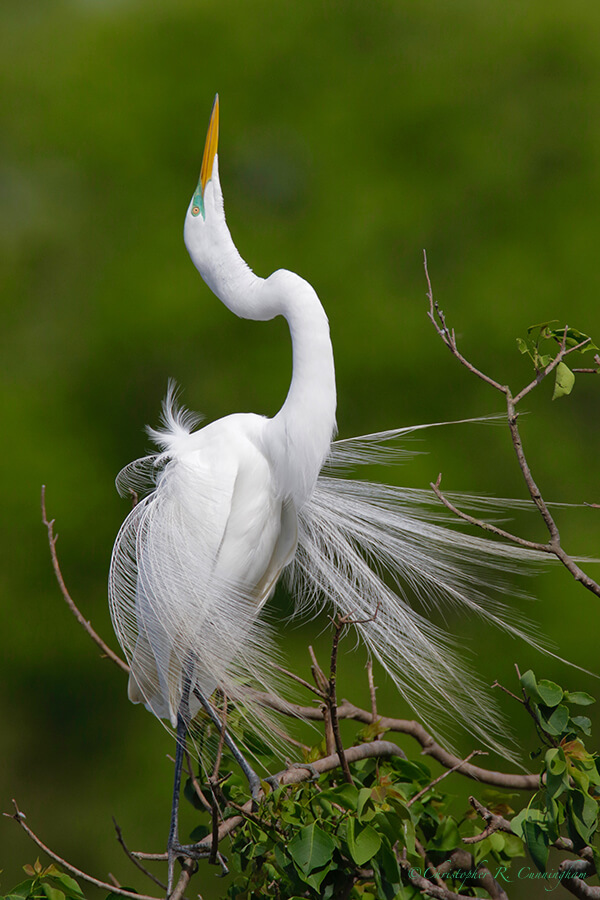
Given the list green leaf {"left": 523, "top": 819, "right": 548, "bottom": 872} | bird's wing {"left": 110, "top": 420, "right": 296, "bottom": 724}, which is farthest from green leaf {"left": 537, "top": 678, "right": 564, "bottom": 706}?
bird's wing {"left": 110, "top": 420, "right": 296, "bottom": 724}

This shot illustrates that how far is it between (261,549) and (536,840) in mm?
578

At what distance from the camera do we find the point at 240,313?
1.20m

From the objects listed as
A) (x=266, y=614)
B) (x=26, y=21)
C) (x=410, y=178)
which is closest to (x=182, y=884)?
(x=266, y=614)

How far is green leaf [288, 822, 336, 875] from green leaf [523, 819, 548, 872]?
184 mm

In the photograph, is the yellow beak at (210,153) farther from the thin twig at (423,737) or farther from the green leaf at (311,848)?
the green leaf at (311,848)

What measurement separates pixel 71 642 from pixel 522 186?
1.61 m

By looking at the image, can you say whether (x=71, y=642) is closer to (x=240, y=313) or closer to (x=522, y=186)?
(x=240, y=313)

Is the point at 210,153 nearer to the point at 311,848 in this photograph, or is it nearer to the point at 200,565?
the point at 200,565

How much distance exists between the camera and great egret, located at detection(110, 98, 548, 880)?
3.76 feet

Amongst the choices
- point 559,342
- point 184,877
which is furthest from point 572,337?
point 184,877

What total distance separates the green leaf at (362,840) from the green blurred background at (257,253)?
1.24 m

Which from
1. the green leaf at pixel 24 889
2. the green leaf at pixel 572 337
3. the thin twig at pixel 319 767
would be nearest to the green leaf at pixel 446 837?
the thin twig at pixel 319 767

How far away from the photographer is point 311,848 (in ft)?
2.75

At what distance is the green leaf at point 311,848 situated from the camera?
2.74 feet
